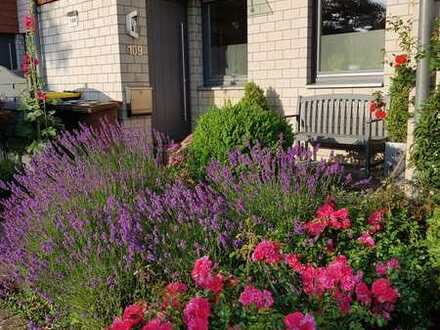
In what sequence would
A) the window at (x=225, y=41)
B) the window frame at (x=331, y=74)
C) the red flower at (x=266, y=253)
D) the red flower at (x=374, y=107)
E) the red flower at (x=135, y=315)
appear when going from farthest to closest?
the window at (x=225, y=41)
the window frame at (x=331, y=74)
the red flower at (x=374, y=107)
the red flower at (x=266, y=253)
the red flower at (x=135, y=315)

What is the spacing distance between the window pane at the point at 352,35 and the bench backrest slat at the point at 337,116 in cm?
53

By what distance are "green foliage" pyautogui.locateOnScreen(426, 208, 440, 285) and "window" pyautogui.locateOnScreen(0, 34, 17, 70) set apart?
923 cm

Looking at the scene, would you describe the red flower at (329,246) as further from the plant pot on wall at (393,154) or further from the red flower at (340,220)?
the plant pot on wall at (393,154)

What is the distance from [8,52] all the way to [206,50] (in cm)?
452

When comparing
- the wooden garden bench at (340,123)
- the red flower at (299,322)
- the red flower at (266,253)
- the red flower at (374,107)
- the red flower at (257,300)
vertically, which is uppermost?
the red flower at (374,107)

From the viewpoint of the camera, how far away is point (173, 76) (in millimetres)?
7934

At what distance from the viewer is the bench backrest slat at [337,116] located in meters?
5.65

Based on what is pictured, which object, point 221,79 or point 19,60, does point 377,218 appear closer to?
point 221,79

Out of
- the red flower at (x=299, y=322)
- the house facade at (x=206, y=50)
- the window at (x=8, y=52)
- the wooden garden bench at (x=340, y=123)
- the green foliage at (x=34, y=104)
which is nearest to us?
the red flower at (x=299, y=322)

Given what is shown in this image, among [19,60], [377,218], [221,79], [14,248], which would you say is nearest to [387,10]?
[221,79]

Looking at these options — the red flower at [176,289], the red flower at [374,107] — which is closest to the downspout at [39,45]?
the red flower at [374,107]

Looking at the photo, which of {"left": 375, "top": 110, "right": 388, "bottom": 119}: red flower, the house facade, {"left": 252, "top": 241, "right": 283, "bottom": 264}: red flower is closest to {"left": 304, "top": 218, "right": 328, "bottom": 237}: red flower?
{"left": 252, "top": 241, "right": 283, "bottom": 264}: red flower

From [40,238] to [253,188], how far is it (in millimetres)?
1302

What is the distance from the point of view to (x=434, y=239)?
2.54 m
